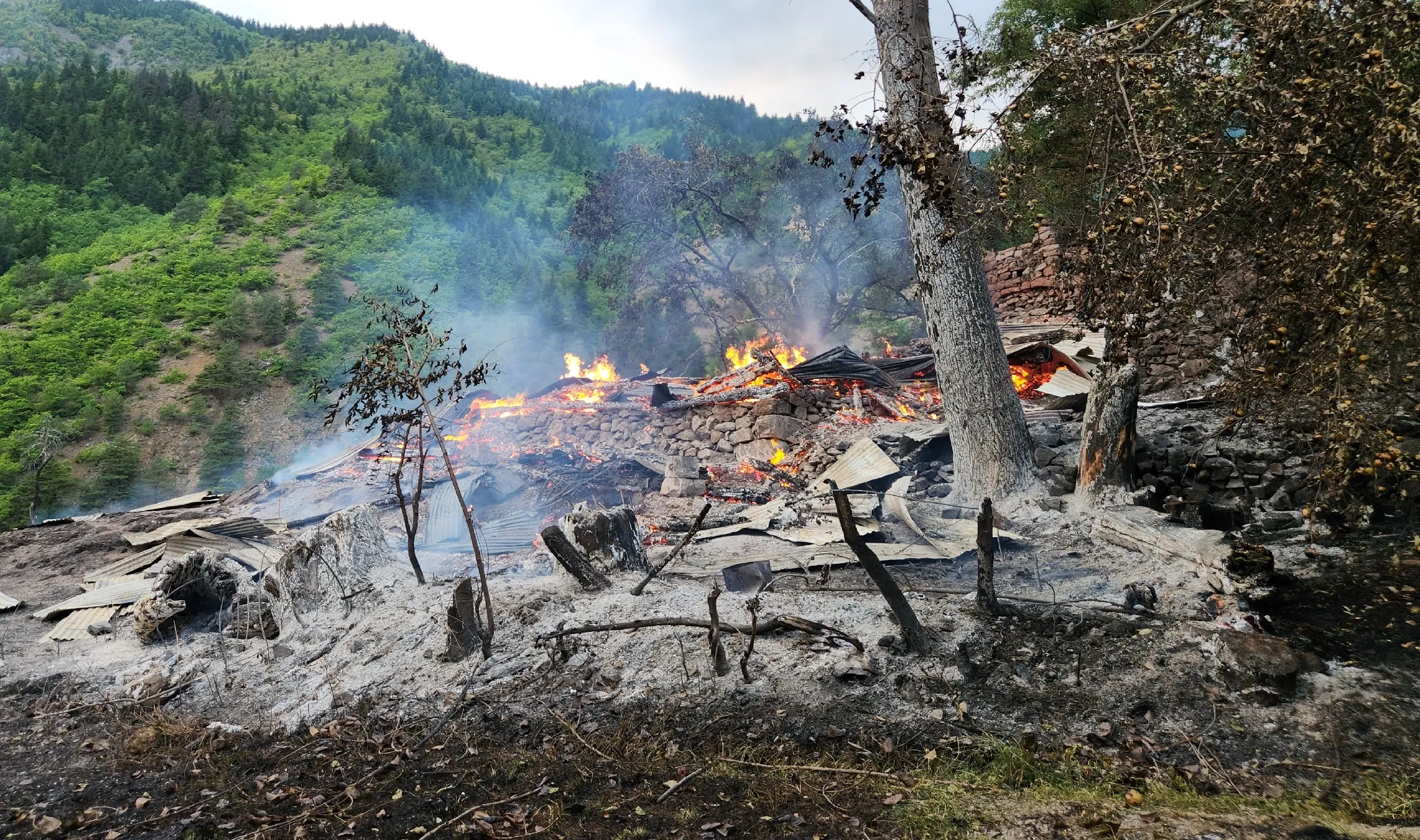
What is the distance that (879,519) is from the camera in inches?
277

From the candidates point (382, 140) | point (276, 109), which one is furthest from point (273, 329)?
point (276, 109)

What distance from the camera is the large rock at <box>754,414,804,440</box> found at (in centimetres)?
1162

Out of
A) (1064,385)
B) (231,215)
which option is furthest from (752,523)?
(231,215)

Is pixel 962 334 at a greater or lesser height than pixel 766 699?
greater

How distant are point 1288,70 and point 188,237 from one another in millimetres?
29557

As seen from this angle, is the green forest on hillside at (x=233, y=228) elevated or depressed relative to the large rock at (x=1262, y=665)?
elevated

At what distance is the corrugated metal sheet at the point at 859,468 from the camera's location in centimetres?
862

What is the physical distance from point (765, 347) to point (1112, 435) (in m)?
11.4

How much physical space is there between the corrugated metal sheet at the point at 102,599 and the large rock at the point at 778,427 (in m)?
7.94

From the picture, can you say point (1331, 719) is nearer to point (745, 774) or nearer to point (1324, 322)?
point (1324, 322)

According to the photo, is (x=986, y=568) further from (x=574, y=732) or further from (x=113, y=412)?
(x=113, y=412)

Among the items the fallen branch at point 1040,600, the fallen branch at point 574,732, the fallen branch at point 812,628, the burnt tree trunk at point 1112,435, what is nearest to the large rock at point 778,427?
the burnt tree trunk at point 1112,435

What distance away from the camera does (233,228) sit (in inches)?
1014

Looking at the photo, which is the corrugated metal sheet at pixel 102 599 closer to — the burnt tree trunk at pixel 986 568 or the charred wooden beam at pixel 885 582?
the charred wooden beam at pixel 885 582
